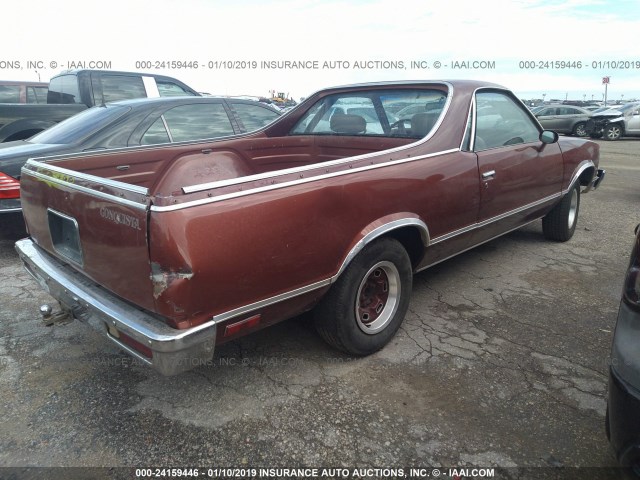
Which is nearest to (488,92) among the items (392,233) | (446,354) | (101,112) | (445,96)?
(445,96)

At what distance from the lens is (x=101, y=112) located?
4992mm

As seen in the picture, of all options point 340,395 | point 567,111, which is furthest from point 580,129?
point 340,395

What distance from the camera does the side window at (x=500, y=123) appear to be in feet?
11.7

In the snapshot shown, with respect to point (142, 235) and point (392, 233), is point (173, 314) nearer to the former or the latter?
point (142, 235)

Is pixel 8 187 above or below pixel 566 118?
below

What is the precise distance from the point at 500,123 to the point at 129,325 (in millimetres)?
3238

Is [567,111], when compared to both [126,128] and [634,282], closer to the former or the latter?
[126,128]

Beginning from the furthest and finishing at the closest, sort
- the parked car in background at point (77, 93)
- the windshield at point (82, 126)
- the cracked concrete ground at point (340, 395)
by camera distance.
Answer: the parked car in background at point (77, 93), the windshield at point (82, 126), the cracked concrete ground at point (340, 395)

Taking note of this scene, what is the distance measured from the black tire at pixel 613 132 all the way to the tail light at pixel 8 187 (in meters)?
20.2

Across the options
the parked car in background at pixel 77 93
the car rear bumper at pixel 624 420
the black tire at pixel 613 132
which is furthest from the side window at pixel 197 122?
the black tire at pixel 613 132

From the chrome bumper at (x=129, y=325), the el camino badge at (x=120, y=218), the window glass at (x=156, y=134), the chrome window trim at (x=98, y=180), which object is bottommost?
the chrome bumper at (x=129, y=325)

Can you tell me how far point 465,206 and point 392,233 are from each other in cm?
72

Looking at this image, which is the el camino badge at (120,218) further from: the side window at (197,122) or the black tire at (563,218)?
the black tire at (563,218)

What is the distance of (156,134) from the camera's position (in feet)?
16.3
